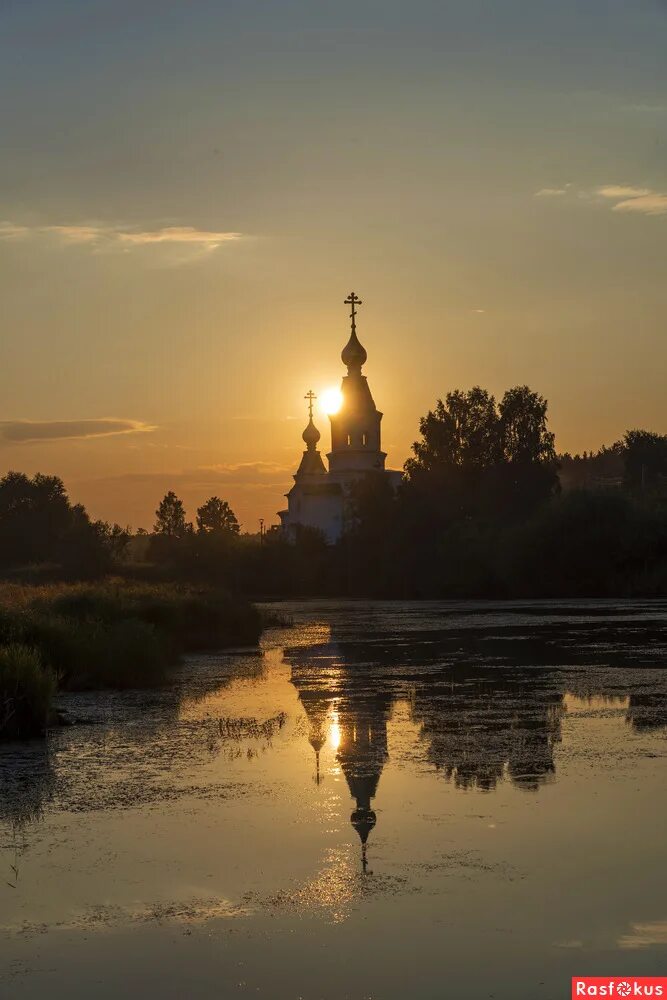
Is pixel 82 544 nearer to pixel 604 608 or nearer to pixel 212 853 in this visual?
pixel 604 608

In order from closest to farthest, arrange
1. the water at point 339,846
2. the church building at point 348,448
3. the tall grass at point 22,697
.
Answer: the water at point 339,846
the tall grass at point 22,697
the church building at point 348,448

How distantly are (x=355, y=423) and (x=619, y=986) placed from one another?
92.4 meters

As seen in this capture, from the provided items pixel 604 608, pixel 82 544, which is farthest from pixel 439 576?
pixel 82 544

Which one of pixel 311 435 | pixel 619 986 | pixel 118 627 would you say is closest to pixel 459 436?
pixel 311 435

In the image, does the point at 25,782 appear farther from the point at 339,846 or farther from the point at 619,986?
the point at 619,986

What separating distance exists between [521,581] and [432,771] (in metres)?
51.2

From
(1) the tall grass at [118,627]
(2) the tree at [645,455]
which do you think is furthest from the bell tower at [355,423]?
(1) the tall grass at [118,627]

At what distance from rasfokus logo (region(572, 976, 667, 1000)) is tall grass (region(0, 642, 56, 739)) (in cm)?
1028

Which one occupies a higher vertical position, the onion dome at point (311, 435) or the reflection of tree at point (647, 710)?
the onion dome at point (311, 435)

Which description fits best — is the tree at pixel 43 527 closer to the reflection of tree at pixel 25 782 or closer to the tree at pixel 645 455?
the tree at pixel 645 455

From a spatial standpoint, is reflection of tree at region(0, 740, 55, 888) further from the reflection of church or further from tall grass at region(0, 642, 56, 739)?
the reflection of church

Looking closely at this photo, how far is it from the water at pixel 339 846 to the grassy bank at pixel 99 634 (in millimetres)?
913

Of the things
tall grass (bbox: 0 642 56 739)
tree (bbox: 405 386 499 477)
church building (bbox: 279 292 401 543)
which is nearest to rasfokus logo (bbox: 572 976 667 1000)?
tall grass (bbox: 0 642 56 739)

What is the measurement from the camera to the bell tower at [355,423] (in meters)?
99.0
